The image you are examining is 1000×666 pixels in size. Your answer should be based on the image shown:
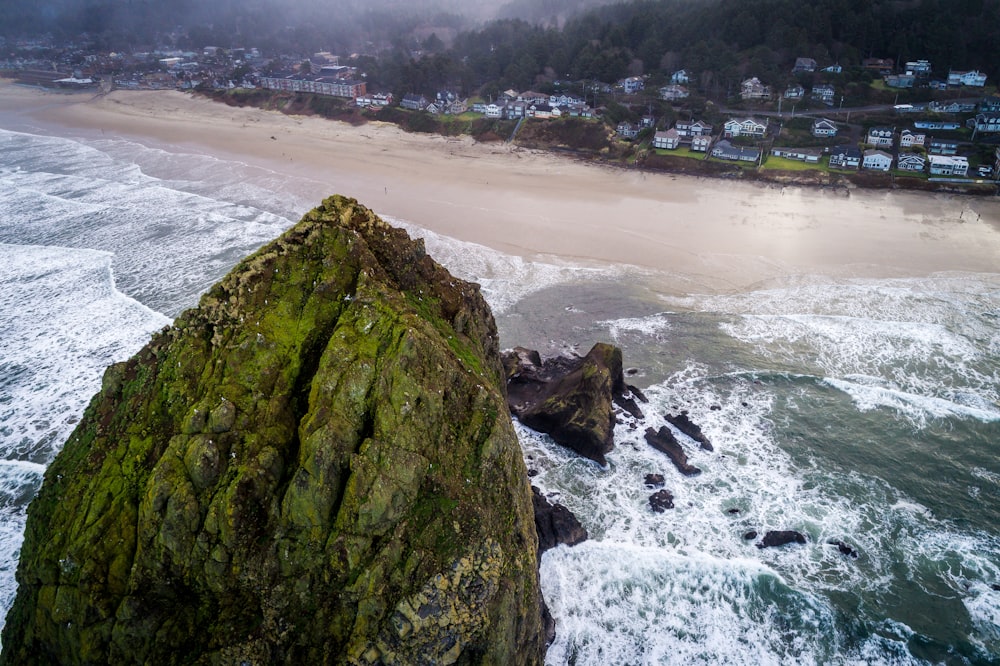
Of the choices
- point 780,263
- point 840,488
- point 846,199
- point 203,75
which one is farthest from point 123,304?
point 203,75

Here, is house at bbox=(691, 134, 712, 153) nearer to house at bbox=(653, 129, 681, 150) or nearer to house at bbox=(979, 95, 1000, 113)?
house at bbox=(653, 129, 681, 150)

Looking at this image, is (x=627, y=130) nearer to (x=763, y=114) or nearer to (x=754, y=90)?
(x=763, y=114)

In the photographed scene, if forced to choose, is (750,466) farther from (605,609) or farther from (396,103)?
(396,103)

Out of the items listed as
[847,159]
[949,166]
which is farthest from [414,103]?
[949,166]

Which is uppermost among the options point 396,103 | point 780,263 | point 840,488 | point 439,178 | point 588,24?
point 588,24

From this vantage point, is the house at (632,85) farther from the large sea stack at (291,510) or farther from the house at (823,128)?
the large sea stack at (291,510)

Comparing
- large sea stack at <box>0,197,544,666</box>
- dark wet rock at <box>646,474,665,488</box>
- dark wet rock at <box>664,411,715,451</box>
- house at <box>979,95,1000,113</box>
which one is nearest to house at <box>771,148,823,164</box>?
house at <box>979,95,1000,113</box>
